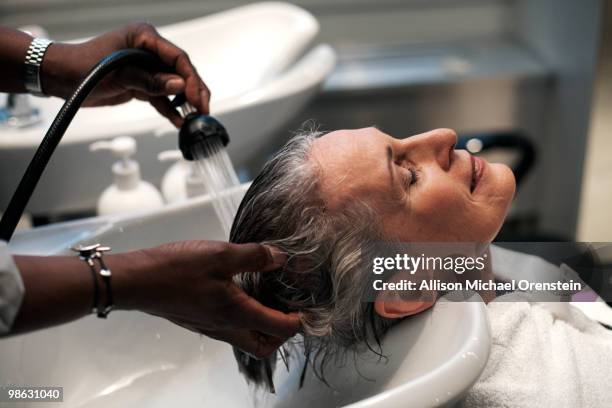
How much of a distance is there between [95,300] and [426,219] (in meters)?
0.45

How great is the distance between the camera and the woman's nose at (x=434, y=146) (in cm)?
103

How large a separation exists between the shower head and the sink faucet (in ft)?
1.83

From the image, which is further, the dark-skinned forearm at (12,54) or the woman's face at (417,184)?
the dark-skinned forearm at (12,54)

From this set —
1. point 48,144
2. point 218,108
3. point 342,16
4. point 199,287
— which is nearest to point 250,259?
point 199,287

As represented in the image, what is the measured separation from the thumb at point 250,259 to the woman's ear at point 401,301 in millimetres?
164

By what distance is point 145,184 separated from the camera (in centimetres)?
142

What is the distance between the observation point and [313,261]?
0.96m

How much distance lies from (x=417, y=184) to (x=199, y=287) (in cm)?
37

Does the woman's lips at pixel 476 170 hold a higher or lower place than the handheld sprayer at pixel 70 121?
lower

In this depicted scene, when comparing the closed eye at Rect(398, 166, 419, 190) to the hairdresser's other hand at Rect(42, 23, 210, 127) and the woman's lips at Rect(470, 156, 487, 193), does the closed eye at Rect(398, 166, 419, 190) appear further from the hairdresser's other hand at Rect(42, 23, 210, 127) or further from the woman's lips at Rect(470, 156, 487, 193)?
the hairdresser's other hand at Rect(42, 23, 210, 127)

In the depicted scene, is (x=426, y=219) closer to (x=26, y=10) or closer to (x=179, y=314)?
(x=179, y=314)

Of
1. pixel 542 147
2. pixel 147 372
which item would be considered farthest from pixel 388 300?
pixel 542 147

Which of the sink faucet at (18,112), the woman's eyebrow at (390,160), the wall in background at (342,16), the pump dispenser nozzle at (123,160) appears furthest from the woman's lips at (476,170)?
the wall in background at (342,16)

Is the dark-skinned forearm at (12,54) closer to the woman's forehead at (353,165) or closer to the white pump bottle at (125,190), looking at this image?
the white pump bottle at (125,190)
